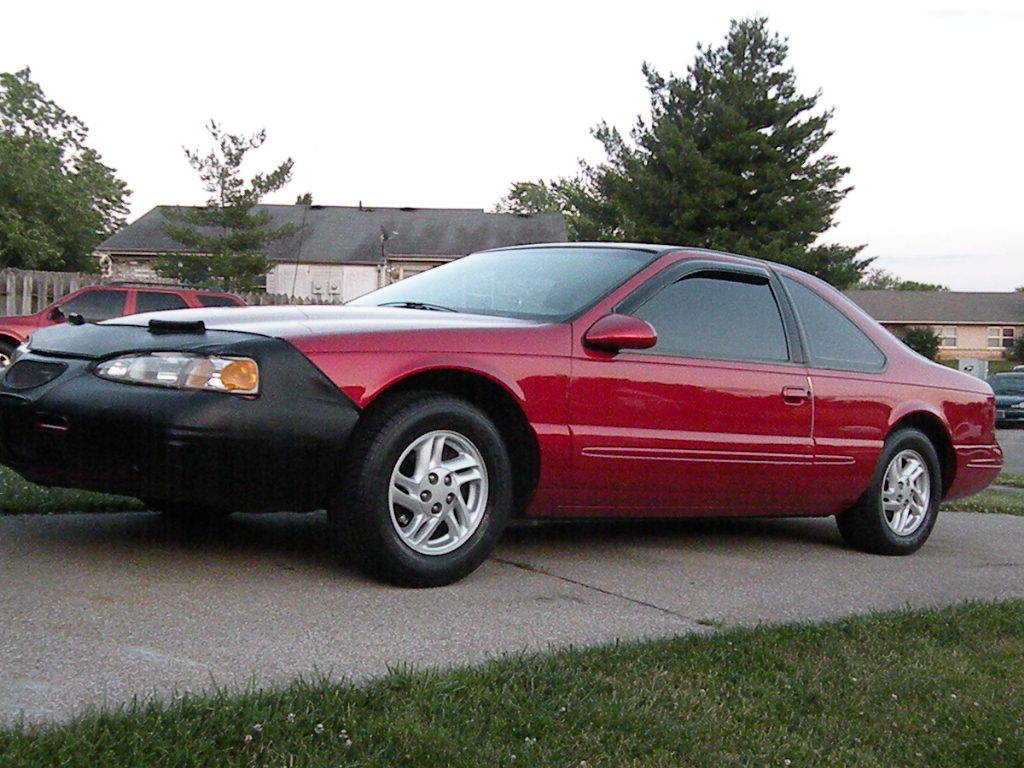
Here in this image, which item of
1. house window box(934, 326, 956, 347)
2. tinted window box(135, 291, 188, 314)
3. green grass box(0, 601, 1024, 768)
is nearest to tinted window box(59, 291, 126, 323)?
tinted window box(135, 291, 188, 314)

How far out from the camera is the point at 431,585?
15.3 ft

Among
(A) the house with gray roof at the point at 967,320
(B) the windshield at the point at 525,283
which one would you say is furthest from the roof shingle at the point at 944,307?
(B) the windshield at the point at 525,283

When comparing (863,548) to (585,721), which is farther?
(863,548)

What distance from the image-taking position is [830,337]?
6.53 m

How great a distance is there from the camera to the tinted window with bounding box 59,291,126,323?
16844 millimetres

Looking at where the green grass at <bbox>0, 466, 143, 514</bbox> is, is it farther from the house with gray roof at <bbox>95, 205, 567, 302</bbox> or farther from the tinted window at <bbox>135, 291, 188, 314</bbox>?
the house with gray roof at <bbox>95, 205, 567, 302</bbox>

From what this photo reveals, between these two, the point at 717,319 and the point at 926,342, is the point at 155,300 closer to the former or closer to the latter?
the point at 717,319

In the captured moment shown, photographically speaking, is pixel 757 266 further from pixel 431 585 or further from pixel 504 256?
pixel 431 585

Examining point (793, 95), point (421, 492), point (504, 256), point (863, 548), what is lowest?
point (863, 548)

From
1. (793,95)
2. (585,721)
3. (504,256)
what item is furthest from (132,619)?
(793,95)

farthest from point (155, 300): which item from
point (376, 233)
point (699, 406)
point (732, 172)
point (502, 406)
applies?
point (376, 233)

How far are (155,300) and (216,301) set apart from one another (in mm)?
1181

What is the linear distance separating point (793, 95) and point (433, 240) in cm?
1741

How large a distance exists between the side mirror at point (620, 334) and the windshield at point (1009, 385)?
105 feet
